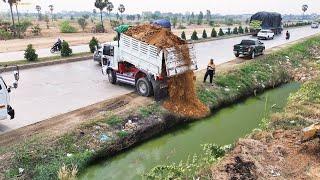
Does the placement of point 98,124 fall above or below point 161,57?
below

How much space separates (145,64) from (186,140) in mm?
3916

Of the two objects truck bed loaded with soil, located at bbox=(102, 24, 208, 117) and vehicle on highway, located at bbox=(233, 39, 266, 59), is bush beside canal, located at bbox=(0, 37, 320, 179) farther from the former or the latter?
vehicle on highway, located at bbox=(233, 39, 266, 59)

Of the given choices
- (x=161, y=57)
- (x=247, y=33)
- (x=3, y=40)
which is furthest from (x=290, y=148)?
(x=247, y=33)

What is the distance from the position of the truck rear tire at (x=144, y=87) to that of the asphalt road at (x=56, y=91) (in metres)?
1.17

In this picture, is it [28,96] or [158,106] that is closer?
[158,106]

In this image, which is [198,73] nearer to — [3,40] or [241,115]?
[241,115]

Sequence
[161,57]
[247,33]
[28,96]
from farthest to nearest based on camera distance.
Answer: [247,33]
[28,96]
[161,57]

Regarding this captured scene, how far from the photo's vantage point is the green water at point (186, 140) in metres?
12.1

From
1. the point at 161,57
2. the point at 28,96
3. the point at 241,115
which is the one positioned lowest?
the point at 241,115

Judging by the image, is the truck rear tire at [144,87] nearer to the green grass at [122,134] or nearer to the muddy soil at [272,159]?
the green grass at [122,134]

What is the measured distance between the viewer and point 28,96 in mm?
17953

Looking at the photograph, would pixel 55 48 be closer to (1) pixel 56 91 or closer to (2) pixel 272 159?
(1) pixel 56 91

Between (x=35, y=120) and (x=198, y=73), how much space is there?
34.8ft

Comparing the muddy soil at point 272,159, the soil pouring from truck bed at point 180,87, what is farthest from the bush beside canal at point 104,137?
the muddy soil at point 272,159
